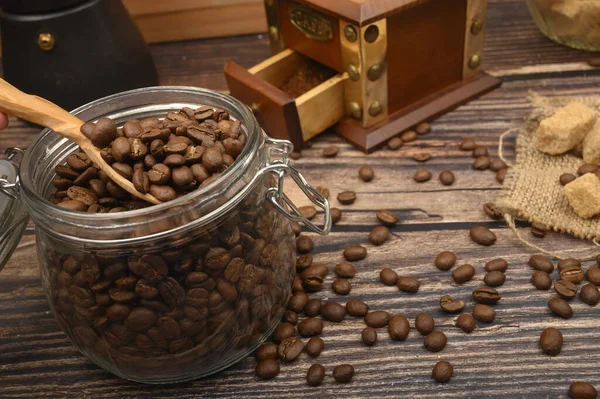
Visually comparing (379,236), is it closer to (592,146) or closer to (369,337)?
(369,337)

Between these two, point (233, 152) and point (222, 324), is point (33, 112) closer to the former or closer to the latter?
point (233, 152)

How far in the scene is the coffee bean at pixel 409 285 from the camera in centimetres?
112

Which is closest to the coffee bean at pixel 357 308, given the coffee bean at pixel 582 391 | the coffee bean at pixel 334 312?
the coffee bean at pixel 334 312

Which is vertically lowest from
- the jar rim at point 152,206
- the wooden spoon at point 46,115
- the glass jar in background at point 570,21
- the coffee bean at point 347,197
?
the coffee bean at point 347,197

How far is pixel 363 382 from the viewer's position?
3.26 ft

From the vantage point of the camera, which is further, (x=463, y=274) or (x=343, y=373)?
(x=463, y=274)

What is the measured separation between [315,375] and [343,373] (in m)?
0.04

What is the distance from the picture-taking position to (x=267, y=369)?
101cm

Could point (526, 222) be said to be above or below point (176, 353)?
below

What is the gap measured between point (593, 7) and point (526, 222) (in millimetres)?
649

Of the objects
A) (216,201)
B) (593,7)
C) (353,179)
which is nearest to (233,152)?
(216,201)

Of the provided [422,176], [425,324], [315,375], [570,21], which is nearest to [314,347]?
[315,375]

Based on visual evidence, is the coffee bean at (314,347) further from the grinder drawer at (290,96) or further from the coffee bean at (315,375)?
the grinder drawer at (290,96)

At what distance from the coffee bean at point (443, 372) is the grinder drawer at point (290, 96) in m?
0.64
